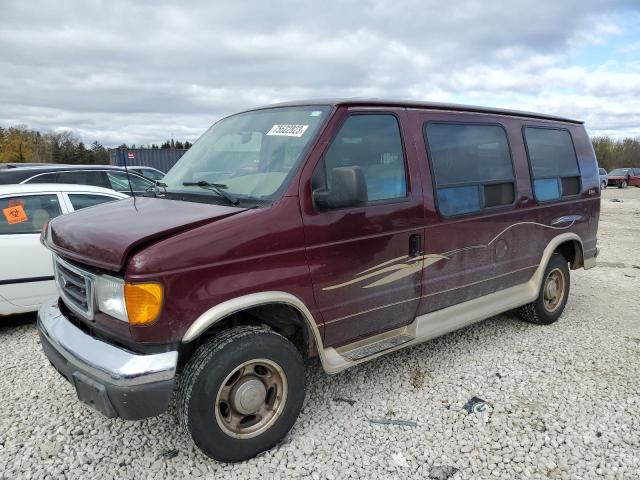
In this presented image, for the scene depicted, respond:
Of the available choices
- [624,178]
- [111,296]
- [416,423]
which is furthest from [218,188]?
[624,178]

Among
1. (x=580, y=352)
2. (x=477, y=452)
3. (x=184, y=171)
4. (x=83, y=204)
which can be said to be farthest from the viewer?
(x=83, y=204)

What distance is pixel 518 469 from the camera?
284 cm

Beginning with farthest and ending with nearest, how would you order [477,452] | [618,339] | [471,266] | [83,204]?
1. [83,204]
2. [618,339]
3. [471,266]
4. [477,452]

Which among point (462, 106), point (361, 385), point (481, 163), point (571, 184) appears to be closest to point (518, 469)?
point (361, 385)

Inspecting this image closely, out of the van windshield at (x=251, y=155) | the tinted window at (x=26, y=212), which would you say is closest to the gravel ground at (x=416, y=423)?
the tinted window at (x=26, y=212)

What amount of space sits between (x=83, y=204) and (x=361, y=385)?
388 cm

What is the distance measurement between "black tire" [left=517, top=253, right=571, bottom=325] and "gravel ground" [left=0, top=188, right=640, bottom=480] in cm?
37

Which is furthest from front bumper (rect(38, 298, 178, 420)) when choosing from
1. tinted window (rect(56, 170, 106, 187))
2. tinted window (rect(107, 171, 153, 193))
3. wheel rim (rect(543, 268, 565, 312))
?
tinted window (rect(56, 170, 106, 187))

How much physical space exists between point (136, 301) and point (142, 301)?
31mm

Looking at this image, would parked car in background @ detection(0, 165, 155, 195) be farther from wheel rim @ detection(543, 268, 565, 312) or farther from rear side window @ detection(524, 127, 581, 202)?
wheel rim @ detection(543, 268, 565, 312)

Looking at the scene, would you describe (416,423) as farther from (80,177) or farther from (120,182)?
(120,182)

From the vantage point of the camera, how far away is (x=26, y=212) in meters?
5.06

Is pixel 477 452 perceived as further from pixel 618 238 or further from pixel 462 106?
pixel 618 238

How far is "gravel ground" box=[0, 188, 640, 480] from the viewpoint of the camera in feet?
9.38
